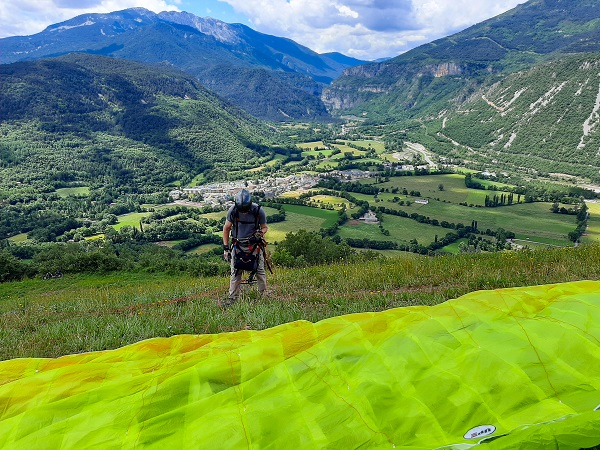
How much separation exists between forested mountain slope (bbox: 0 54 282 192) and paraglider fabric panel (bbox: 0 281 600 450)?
115974mm

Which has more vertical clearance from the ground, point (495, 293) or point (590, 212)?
point (495, 293)

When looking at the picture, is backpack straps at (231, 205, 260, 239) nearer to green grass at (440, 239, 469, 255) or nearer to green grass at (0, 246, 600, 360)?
green grass at (0, 246, 600, 360)

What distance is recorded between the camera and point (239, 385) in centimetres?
365

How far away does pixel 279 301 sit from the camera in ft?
26.1

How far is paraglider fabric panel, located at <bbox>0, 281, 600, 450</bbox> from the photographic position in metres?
3.08

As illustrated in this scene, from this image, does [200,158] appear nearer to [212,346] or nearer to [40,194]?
[40,194]

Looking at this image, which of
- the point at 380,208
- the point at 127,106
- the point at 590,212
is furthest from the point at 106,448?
the point at 127,106

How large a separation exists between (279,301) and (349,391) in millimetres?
4490

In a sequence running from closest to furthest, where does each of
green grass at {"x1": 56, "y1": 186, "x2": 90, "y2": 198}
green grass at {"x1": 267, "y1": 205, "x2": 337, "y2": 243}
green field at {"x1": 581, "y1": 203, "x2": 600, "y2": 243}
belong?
1. green field at {"x1": 581, "y1": 203, "x2": 600, "y2": 243}
2. green grass at {"x1": 267, "y1": 205, "x2": 337, "y2": 243}
3. green grass at {"x1": 56, "y1": 186, "x2": 90, "y2": 198}

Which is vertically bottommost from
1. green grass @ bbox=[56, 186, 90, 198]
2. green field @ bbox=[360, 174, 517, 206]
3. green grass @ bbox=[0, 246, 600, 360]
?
green grass @ bbox=[56, 186, 90, 198]

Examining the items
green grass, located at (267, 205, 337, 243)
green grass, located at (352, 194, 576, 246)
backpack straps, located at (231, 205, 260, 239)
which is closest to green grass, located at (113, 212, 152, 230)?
green grass, located at (267, 205, 337, 243)

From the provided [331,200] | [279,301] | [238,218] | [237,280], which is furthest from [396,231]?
[238,218]

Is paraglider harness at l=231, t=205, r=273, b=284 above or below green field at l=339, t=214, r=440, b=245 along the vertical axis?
above

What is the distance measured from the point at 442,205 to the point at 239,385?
76.2m
